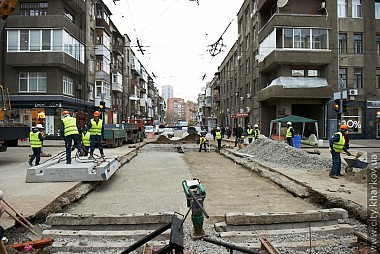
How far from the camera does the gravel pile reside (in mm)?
12893

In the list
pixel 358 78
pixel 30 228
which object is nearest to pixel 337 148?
pixel 30 228

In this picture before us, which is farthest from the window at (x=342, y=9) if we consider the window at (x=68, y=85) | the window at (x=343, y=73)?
the window at (x=68, y=85)

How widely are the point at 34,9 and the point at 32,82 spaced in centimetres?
715

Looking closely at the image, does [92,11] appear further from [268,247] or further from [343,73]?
[268,247]

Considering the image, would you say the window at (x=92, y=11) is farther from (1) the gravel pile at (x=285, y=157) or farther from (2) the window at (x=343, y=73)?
(1) the gravel pile at (x=285, y=157)

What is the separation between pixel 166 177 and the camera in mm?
11336

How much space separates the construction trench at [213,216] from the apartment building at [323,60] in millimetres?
21690

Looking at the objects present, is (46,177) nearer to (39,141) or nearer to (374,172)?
(39,141)

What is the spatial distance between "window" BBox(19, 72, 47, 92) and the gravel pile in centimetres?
2203

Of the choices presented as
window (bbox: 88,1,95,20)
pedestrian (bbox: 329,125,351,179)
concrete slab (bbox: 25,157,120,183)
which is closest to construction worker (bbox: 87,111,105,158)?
concrete slab (bbox: 25,157,120,183)

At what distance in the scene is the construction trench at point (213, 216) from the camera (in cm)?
477

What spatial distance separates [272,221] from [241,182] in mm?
5078

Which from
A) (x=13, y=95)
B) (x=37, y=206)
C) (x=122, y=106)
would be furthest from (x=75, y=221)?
(x=122, y=106)

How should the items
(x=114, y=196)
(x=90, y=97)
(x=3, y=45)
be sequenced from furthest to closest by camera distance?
(x=90, y=97)
(x=3, y=45)
(x=114, y=196)
